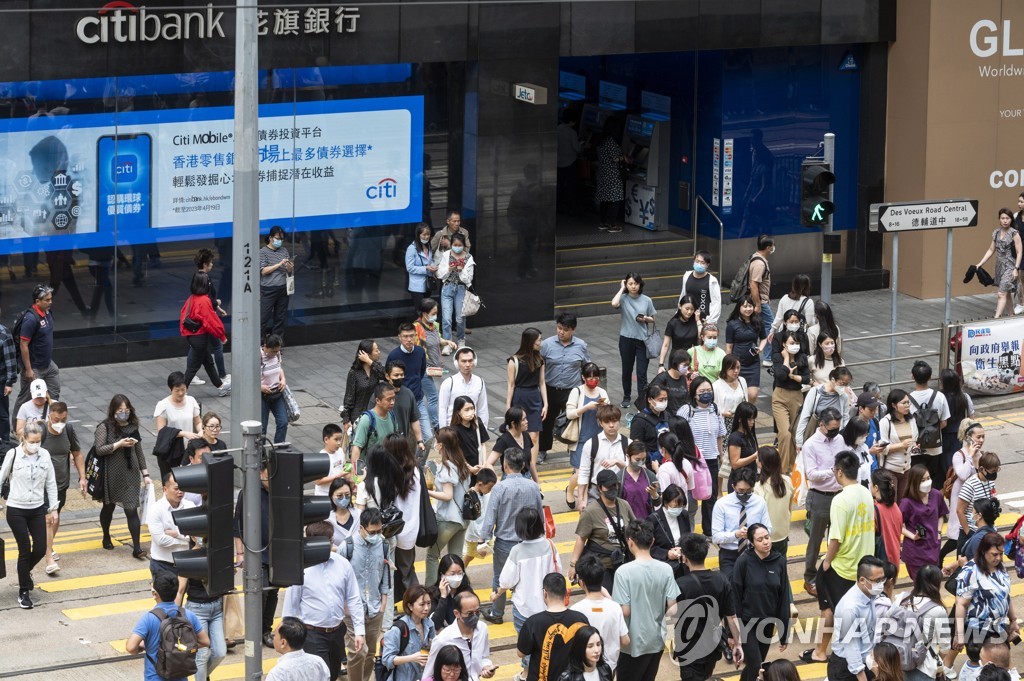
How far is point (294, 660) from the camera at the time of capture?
436 inches

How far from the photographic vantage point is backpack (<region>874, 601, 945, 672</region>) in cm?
1226

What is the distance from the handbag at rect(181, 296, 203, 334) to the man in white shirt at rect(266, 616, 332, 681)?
8938mm

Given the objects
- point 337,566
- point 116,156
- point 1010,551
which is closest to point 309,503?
point 337,566

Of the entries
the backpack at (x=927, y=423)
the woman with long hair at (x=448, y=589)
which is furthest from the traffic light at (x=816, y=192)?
the woman with long hair at (x=448, y=589)

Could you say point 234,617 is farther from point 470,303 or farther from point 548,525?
point 470,303

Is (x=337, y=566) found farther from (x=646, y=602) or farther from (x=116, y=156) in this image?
(x=116, y=156)

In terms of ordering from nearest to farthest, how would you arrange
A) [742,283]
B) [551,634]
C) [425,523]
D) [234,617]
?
[551,634], [234,617], [425,523], [742,283]

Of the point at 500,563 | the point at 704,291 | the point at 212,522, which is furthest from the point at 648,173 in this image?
the point at 212,522

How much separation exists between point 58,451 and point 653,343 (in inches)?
283

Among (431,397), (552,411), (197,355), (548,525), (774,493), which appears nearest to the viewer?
(548,525)

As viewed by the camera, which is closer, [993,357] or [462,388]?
[462,388]

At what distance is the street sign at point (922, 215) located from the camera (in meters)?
20.4

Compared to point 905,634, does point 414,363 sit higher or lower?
higher

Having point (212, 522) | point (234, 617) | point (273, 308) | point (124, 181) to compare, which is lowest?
point (234, 617)
